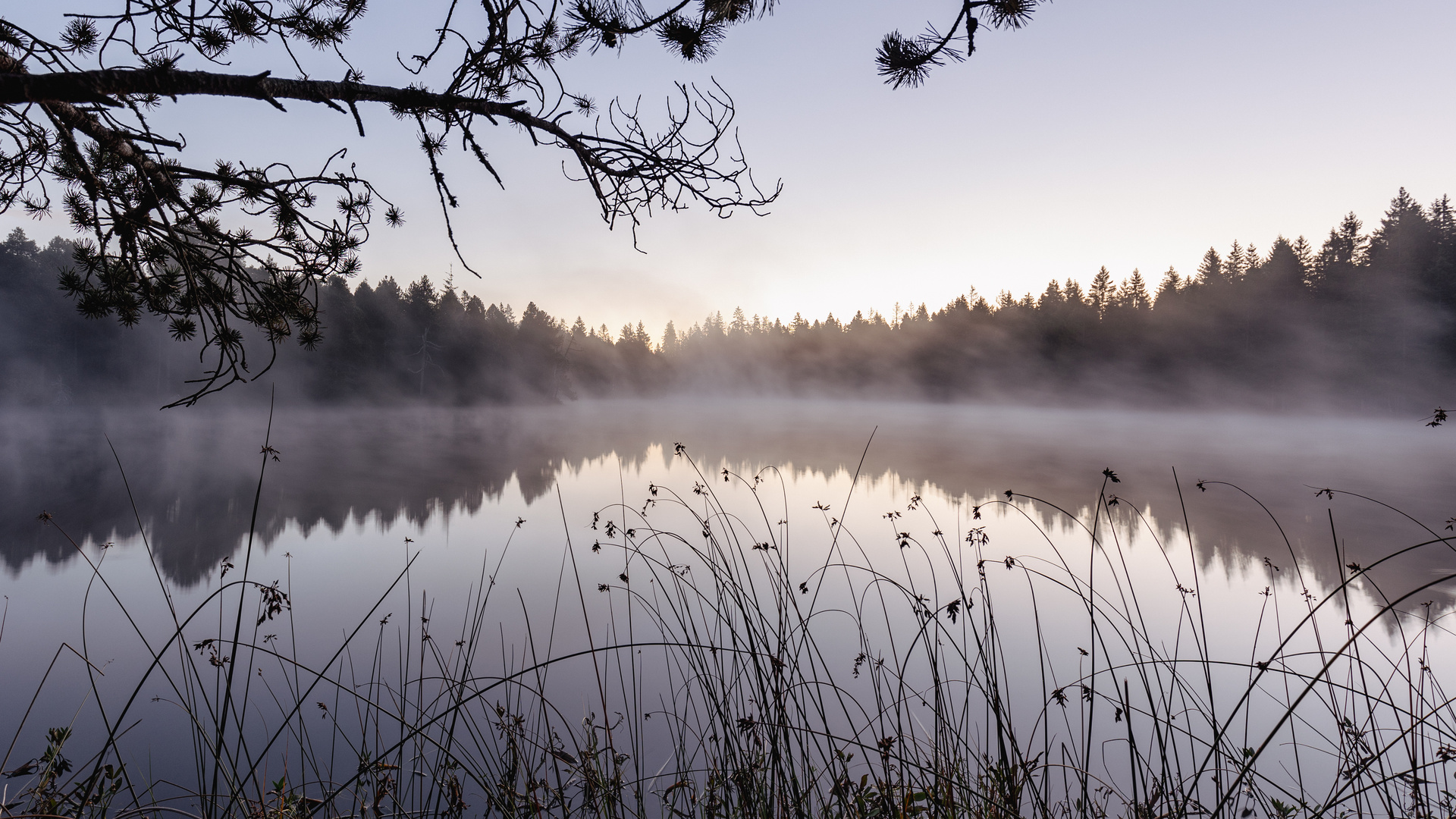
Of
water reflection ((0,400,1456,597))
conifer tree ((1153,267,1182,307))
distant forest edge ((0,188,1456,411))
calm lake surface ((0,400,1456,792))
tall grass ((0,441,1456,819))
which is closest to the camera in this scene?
tall grass ((0,441,1456,819))

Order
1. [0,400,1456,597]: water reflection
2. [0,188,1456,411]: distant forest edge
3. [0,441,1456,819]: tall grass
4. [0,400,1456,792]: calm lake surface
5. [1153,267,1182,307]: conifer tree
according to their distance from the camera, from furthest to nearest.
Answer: [1153,267,1182,307]: conifer tree, [0,188,1456,411]: distant forest edge, [0,400,1456,597]: water reflection, [0,400,1456,792]: calm lake surface, [0,441,1456,819]: tall grass

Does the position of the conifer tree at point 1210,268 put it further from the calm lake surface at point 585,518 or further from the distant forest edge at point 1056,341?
the calm lake surface at point 585,518

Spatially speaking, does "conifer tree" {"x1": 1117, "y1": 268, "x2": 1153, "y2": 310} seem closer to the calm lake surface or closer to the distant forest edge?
the distant forest edge

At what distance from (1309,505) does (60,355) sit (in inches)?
1519

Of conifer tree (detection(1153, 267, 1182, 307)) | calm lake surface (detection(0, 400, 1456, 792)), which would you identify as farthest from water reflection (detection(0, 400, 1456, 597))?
conifer tree (detection(1153, 267, 1182, 307))

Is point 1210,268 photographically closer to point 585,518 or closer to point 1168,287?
point 1168,287

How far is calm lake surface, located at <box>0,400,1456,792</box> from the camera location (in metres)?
3.67

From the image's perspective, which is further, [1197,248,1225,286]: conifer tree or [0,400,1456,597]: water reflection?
[1197,248,1225,286]: conifer tree

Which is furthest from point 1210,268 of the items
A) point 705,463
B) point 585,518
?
point 585,518

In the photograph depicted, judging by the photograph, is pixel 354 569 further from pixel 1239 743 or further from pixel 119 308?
pixel 1239 743

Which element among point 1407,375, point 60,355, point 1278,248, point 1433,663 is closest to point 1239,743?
point 1433,663

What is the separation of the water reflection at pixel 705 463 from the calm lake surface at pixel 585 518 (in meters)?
0.07

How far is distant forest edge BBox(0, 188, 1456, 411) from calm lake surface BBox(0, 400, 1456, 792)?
18.7 ft

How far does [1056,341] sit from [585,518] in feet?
114
